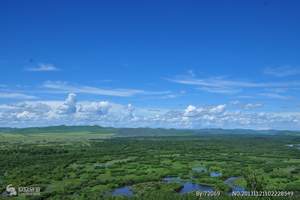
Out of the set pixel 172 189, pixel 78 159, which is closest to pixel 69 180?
pixel 172 189

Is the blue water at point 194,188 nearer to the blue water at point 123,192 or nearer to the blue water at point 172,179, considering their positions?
the blue water at point 172,179

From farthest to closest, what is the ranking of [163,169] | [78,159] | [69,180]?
[78,159]
[163,169]
[69,180]

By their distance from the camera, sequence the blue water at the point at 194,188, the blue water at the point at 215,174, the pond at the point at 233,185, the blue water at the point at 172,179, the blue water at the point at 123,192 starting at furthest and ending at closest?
the blue water at the point at 215,174 < the blue water at the point at 172,179 < the blue water at the point at 194,188 < the pond at the point at 233,185 < the blue water at the point at 123,192

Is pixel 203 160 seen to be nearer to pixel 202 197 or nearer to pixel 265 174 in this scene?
pixel 265 174

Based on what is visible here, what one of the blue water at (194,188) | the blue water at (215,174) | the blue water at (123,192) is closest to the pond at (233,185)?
the blue water at (194,188)

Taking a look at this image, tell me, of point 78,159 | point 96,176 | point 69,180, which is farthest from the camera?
point 78,159

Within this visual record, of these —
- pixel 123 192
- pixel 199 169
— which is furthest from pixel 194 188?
pixel 199 169

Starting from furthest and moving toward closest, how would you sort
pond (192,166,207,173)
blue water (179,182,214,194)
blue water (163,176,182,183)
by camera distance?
1. pond (192,166,207,173)
2. blue water (163,176,182,183)
3. blue water (179,182,214,194)

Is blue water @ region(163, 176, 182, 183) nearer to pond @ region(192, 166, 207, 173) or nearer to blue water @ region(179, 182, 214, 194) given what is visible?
blue water @ region(179, 182, 214, 194)

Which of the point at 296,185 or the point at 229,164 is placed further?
the point at 229,164

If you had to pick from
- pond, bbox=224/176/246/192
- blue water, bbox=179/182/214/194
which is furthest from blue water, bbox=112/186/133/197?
pond, bbox=224/176/246/192
